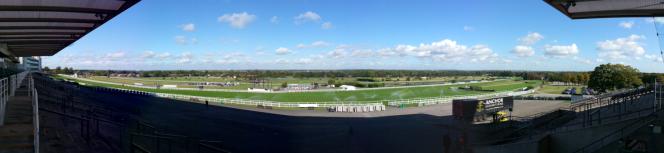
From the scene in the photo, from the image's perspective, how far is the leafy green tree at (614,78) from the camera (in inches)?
1813

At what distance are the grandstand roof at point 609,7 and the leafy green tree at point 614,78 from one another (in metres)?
34.4

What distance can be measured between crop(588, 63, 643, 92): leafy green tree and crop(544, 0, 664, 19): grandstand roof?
3437 cm

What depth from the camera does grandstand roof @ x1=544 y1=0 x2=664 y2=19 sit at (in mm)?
14594

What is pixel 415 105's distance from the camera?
39.4 meters

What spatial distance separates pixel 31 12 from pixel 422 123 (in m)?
20.8

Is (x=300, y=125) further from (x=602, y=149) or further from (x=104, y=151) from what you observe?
(x=104, y=151)

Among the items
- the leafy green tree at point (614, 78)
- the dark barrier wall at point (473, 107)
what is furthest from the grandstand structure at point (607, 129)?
the leafy green tree at point (614, 78)

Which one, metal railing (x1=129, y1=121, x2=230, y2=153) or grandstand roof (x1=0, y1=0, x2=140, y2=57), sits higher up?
grandstand roof (x1=0, y1=0, x2=140, y2=57)

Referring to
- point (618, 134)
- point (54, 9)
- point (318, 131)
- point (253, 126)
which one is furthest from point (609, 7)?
point (54, 9)

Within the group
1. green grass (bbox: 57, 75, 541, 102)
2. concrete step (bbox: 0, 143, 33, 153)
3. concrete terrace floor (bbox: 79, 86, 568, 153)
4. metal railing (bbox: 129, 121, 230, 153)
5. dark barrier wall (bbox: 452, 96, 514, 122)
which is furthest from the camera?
green grass (bbox: 57, 75, 541, 102)

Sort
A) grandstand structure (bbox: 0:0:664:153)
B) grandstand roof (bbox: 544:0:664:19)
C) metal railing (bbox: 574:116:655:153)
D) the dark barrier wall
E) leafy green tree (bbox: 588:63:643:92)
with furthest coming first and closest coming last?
1. leafy green tree (bbox: 588:63:643:92)
2. the dark barrier wall
3. grandstand roof (bbox: 544:0:664:19)
4. metal railing (bbox: 574:116:655:153)
5. grandstand structure (bbox: 0:0:664:153)

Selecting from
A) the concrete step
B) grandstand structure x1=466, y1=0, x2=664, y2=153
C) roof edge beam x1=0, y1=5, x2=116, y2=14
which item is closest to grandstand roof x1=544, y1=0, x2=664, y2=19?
grandstand structure x1=466, y1=0, x2=664, y2=153

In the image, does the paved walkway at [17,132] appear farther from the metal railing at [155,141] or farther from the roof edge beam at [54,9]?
the roof edge beam at [54,9]

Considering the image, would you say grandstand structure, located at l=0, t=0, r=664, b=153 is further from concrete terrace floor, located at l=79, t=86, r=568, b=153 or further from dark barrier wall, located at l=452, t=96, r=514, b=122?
dark barrier wall, located at l=452, t=96, r=514, b=122
